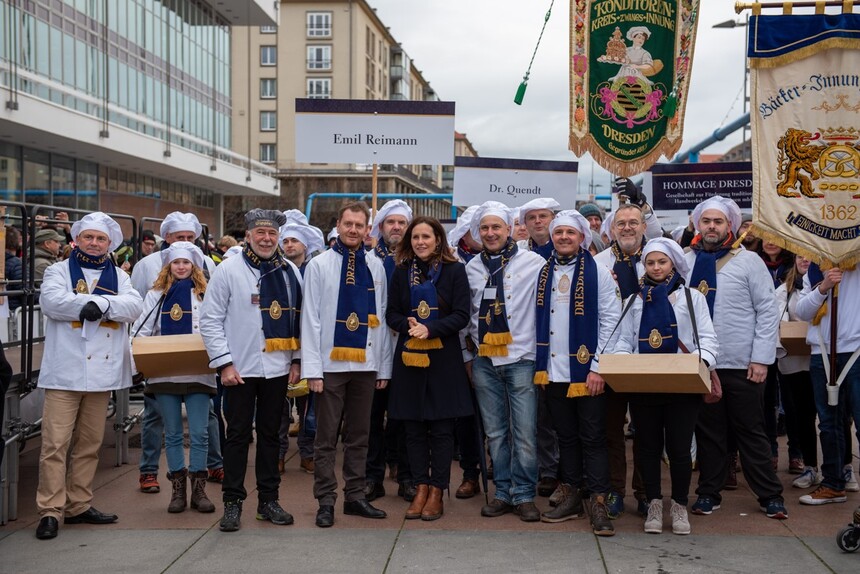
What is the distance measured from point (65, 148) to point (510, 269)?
2781cm

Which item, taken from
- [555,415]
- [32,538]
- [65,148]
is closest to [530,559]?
[555,415]

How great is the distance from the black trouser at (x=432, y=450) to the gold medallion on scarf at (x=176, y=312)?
189 centimetres

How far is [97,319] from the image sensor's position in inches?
250

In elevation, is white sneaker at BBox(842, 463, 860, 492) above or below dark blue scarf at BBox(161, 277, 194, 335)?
below

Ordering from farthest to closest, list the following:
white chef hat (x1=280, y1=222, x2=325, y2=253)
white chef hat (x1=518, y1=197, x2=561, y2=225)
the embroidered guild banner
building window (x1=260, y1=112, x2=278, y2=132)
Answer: building window (x1=260, y1=112, x2=278, y2=132)
the embroidered guild banner
white chef hat (x1=280, y1=222, x2=325, y2=253)
white chef hat (x1=518, y1=197, x2=561, y2=225)

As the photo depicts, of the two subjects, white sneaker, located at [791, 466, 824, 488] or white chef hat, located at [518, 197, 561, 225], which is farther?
white sneaker, located at [791, 466, 824, 488]

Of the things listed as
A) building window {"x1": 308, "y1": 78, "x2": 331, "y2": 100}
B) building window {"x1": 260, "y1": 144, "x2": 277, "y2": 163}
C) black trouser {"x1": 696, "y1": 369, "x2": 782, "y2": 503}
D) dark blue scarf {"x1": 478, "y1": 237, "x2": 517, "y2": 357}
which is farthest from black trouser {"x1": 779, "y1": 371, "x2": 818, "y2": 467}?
building window {"x1": 260, "y1": 144, "x2": 277, "y2": 163}

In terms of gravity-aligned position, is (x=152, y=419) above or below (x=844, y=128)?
below

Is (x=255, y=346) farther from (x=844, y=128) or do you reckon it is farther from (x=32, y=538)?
(x=844, y=128)

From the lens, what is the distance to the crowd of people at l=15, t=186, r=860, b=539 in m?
6.27

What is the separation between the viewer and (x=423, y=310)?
6.42 meters

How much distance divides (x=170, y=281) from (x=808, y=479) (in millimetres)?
5103

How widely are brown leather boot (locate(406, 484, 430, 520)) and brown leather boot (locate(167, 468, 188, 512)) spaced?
161cm

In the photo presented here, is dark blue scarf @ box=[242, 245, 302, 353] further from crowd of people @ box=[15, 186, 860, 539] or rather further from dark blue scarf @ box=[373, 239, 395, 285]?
dark blue scarf @ box=[373, 239, 395, 285]
